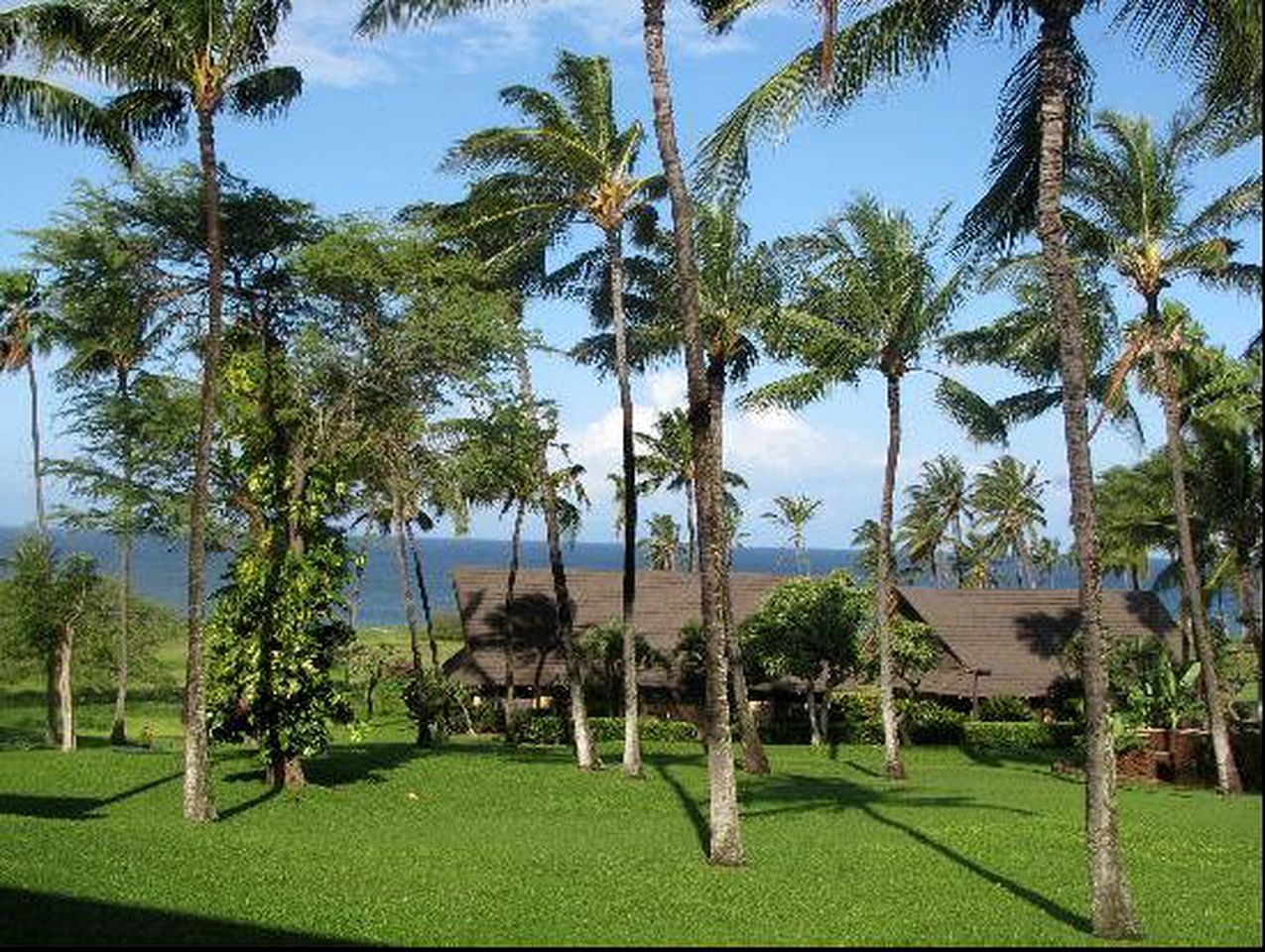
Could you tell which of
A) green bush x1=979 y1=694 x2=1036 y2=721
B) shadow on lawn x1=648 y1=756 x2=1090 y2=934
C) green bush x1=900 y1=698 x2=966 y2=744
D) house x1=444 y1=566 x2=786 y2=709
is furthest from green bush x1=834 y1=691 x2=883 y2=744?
shadow on lawn x1=648 y1=756 x2=1090 y2=934

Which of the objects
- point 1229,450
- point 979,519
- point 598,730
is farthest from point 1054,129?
point 979,519

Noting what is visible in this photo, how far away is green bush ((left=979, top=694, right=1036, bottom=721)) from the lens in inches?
1666

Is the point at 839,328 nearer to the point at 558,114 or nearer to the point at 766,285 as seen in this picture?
the point at 766,285

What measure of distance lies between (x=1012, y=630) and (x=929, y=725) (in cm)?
752

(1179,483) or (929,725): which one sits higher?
(1179,483)

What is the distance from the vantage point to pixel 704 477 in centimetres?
1580

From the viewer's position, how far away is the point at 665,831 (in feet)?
63.5

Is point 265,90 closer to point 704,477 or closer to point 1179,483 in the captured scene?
point 704,477

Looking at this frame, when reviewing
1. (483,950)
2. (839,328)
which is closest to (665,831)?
(483,950)

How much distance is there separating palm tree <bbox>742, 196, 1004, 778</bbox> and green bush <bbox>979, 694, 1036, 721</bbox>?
1493 centimetres

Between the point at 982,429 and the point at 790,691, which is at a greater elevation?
the point at 982,429

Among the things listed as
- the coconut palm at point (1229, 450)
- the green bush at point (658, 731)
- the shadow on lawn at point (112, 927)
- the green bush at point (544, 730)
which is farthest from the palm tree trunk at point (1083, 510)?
the green bush at point (544, 730)

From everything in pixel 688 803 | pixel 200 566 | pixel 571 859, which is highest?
pixel 200 566

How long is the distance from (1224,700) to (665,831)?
2140 cm
